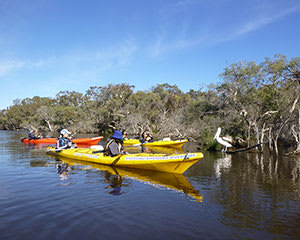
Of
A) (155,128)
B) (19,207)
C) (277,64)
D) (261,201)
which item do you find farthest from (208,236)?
(155,128)

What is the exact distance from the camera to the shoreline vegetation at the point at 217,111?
15969 millimetres

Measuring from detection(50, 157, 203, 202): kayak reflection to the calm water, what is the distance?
3 cm

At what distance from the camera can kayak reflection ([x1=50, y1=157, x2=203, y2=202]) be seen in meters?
6.85

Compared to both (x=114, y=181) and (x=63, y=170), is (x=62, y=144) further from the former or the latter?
(x=114, y=181)

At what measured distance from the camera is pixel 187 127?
1011 inches

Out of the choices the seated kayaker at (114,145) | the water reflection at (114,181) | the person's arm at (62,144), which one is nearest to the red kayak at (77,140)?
the person's arm at (62,144)

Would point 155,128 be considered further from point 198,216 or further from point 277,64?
point 198,216

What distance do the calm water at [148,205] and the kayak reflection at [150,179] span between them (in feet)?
0.09

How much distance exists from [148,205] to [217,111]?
48.9 ft

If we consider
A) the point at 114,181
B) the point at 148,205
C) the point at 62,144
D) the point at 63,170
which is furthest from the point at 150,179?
the point at 62,144

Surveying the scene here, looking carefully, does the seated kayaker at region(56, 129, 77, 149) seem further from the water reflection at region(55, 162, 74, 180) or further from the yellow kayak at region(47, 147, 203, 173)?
the yellow kayak at region(47, 147, 203, 173)

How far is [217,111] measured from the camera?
19.3 meters

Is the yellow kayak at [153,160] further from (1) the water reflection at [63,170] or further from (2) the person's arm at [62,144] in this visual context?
(2) the person's arm at [62,144]

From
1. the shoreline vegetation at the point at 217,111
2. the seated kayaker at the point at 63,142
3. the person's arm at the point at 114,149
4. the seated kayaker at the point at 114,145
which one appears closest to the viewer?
the seated kayaker at the point at 114,145
